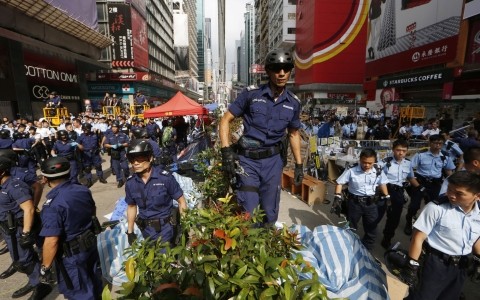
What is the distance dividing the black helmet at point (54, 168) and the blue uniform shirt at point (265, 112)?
1.91 meters

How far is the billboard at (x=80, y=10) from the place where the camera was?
2075cm

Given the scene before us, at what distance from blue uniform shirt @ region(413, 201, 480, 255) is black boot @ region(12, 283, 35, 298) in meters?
4.67

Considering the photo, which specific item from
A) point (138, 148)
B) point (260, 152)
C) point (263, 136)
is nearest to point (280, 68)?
point (263, 136)

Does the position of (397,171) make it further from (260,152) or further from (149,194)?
(149,194)

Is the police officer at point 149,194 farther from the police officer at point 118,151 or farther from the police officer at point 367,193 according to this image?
the police officer at point 118,151

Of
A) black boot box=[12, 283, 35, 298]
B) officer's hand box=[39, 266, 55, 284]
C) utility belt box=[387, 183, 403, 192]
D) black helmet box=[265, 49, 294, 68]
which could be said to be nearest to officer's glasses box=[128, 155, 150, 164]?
officer's hand box=[39, 266, 55, 284]

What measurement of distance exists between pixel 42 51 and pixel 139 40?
22984 mm

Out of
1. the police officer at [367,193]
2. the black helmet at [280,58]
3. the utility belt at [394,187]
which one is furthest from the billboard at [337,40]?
the black helmet at [280,58]

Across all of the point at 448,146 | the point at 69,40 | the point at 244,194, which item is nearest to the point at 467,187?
the point at 244,194

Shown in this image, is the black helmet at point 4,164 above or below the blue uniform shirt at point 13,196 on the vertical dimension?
above

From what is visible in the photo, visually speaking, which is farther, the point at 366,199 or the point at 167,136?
the point at 167,136

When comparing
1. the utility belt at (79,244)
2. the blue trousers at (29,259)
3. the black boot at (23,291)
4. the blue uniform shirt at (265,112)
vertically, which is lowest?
the black boot at (23,291)

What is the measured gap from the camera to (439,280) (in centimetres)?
251

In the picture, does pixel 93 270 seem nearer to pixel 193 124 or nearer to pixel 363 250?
pixel 363 250
